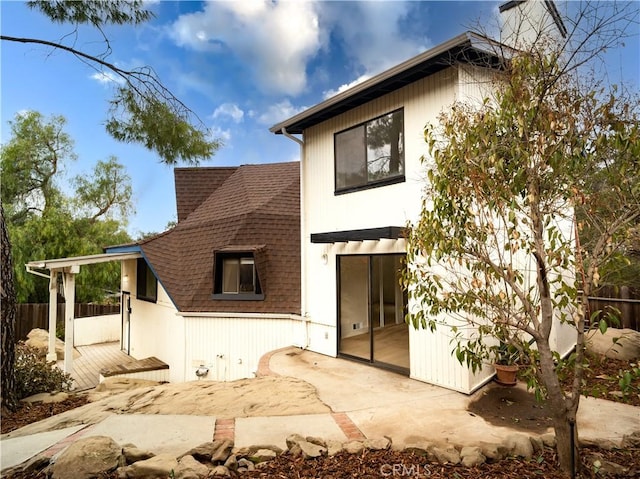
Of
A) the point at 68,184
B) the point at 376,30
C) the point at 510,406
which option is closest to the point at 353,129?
the point at 376,30

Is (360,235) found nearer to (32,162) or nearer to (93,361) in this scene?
(93,361)

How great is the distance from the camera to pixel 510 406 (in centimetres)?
533

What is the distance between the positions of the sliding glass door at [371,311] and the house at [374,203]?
0.9 inches

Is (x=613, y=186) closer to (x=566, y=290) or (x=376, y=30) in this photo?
(x=566, y=290)

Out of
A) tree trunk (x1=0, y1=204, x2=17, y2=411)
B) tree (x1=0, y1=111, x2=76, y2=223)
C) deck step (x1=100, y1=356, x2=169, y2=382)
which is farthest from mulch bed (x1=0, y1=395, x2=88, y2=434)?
tree (x1=0, y1=111, x2=76, y2=223)

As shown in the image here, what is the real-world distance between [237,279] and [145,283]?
189 inches

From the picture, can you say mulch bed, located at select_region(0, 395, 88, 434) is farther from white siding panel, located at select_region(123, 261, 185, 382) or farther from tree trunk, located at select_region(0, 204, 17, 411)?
white siding panel, located at select_region(123, 261, 185, 382)

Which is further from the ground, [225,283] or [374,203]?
[374,203]

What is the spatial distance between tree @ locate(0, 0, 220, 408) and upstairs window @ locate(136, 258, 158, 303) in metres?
5.20

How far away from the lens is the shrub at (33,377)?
7.27 meters

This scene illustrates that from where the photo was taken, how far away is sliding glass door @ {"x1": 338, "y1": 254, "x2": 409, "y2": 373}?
292 inches

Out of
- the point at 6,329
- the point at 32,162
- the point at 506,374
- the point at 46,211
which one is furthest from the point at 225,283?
the point at 32,162

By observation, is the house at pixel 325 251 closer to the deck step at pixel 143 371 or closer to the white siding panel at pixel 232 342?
the white siding panel at pixel 232 342

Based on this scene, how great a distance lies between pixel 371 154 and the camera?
24.3 ft
